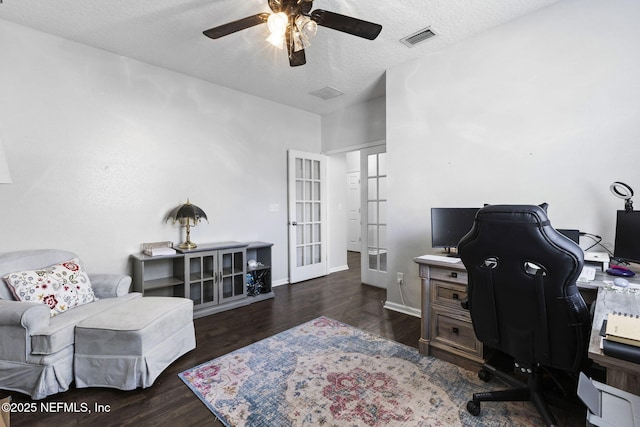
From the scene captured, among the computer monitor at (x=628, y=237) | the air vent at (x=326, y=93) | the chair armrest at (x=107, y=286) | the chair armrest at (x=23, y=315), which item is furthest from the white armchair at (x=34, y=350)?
the computer monitor at (x=628, y=237)

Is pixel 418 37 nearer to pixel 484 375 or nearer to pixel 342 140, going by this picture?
pixel 342 140

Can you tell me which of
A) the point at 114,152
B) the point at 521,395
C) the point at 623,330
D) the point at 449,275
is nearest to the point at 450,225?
the point at 449,275

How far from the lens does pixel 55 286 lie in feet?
7.11

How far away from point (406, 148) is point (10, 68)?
149 inches

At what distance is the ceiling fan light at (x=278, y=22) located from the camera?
1772 mm

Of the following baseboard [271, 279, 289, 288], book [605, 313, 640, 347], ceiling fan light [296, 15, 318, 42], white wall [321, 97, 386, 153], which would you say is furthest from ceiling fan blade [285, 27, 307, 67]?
baseboard [271, 279, 289, 288]

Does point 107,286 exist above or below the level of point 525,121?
below

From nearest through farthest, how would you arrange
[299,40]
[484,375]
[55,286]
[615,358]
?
[615,358]
[299,40]
[484,375]
[55,286]

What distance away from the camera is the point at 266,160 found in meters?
4.30

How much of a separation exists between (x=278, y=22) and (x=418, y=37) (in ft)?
5.09

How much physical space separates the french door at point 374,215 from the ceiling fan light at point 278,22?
257 cm

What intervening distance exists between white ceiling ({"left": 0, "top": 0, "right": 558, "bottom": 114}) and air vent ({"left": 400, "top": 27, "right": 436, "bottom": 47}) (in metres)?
0.06

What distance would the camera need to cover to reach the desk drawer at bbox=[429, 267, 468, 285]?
217 cm

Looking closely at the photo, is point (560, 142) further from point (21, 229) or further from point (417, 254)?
point (21, 229)
